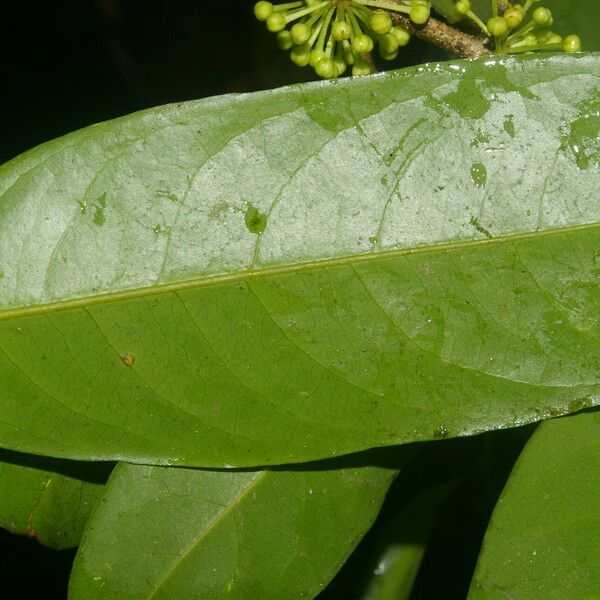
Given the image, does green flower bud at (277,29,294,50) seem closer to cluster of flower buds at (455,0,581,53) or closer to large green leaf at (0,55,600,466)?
cluster of flower buds at (455,0,581,53)

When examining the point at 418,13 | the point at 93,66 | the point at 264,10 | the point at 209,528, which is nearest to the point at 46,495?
the point at 209,528

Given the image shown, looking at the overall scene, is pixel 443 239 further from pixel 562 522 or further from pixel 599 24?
pixel 599 24

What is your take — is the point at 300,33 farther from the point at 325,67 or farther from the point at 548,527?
the point at 548,527

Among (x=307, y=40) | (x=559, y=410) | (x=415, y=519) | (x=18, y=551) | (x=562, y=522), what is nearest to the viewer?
(x=559, y=410)

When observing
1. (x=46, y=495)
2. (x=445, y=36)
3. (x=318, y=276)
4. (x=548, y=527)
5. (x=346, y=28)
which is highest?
(x=346, y=28)

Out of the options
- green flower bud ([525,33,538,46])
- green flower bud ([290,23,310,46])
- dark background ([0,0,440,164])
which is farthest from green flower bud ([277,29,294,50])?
dark background ([0,0,440,164])

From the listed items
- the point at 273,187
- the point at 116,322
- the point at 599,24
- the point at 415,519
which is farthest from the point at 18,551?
the point at 599,24

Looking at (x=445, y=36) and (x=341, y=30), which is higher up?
(x=341, y=30)

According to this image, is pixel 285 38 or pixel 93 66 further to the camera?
pixel 93 66
